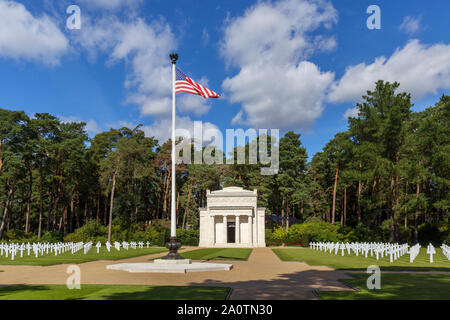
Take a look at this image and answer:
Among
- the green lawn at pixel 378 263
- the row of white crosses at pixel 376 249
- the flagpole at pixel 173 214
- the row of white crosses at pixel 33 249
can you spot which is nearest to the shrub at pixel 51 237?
the row of white crosses at pixel 33 249

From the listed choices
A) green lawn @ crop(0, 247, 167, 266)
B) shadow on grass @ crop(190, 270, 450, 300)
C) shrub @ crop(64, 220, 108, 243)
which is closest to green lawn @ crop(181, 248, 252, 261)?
green lawn @ crop(0, 247, 167, 266)

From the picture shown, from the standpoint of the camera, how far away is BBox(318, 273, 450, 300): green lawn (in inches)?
430

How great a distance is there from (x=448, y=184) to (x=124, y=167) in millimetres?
43672

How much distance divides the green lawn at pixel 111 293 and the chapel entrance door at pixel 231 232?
44.6 meters

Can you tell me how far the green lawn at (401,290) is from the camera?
10.9 metres

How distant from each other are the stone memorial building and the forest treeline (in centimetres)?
809

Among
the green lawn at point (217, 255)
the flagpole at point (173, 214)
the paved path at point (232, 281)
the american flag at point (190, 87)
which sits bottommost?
the green lawn at point (217, 255)

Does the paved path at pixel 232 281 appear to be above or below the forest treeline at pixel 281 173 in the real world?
below

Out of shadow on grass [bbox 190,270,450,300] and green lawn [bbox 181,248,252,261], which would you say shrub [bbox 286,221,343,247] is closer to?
green lawn [bbox 181,248,252,261]

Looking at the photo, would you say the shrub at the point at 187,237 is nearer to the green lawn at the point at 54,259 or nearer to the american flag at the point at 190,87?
the green lawn at the point at 54,259

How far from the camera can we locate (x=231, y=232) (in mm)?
57500

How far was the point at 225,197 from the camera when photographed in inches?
2256

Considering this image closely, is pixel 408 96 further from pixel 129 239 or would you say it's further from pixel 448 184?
pixel 129 239
